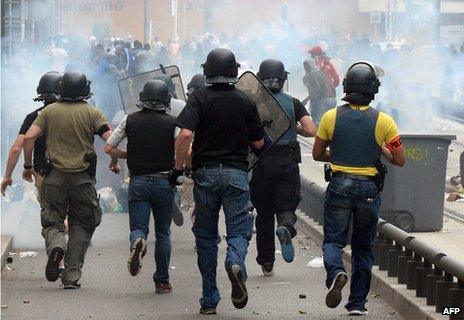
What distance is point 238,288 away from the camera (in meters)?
10.7

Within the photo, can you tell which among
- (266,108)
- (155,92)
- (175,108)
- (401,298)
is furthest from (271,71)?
(401,298)

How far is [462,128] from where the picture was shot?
117ft

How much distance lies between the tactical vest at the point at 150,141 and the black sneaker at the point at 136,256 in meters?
0.56

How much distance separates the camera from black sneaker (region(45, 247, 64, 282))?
484 inches

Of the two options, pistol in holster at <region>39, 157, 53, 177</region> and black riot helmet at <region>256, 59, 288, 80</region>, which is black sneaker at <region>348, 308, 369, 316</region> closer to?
black riot helmet at <region>256, 59, 288, 80</region>

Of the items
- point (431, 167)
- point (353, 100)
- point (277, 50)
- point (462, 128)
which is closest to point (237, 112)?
point (353, 100)

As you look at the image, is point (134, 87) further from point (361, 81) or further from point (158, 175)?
point (361, 81)

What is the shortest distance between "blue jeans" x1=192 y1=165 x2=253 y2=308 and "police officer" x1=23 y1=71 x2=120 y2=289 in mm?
1577

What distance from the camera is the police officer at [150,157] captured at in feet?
39.8

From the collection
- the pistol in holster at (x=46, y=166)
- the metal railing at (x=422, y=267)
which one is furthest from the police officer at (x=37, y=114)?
the metal railing at (x=422, y=267)

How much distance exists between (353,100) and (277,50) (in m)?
45.8

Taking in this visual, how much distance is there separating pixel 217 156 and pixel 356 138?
960 millimetres

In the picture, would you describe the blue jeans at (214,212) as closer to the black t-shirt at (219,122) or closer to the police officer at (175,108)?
the black t-shirt at (219,122)

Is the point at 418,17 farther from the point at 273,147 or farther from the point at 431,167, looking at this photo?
the point at 273,147
